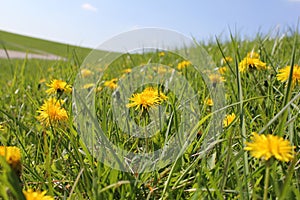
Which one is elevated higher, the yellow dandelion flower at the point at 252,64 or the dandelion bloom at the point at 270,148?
the yellow dandelion flower at the point at 252,64

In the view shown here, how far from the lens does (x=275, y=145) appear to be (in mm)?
432

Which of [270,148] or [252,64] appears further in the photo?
[252,64]

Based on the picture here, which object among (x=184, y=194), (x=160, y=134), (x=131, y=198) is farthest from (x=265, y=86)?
(x=131, y=198)

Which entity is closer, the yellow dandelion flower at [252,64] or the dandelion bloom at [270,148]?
the dandelion bloom at [270,148]

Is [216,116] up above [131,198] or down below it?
above

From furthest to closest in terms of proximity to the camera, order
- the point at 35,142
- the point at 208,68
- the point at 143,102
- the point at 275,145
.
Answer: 1. the point at 208,68
2. the point at 35,142
3. the point at 143,102
4. the point at 275,145

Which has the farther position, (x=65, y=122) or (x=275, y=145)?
(x=65, y=122)

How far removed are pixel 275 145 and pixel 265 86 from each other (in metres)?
0.68

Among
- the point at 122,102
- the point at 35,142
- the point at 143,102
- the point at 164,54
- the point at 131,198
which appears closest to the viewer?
the point at 131,198

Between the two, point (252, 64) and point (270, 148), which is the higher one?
point (252, 64)

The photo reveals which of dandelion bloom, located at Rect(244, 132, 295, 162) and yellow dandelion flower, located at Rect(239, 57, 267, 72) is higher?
yellow dandelion flower, located at Rect(239, 57, 267, 72)

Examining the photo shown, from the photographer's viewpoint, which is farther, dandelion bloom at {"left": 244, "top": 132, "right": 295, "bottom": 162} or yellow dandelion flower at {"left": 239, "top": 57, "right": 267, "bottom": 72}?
yellow dandelion flower at {"left": 239, "top": 57, "right": 267, "bottom": 72}

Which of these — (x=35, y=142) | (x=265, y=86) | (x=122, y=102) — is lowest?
(x=35, y=142)

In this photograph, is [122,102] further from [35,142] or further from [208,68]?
[208,68]
